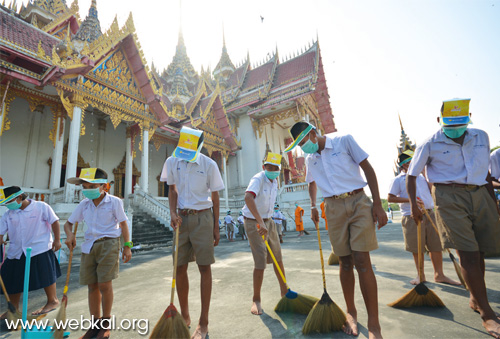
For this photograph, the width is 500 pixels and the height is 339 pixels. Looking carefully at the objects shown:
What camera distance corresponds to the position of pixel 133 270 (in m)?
4.78

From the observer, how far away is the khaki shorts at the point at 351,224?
1824mm

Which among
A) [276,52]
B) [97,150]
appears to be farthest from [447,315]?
[276,52]

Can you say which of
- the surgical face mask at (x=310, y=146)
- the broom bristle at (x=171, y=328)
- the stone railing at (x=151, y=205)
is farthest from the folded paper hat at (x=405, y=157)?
the stone railing at (x=151, y=205)

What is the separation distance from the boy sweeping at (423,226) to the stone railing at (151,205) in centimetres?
831

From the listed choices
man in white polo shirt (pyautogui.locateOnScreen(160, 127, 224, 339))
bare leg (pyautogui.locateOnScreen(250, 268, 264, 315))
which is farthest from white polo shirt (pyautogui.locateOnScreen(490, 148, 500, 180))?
man in white polo shirt (pyautogui.locateOnScreen(160, 127, 224, 339))

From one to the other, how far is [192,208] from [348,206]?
4.46 ft

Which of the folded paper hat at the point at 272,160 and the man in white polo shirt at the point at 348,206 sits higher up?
the folded paper hat at the point at 272,160

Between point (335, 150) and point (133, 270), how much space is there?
15.1 feet

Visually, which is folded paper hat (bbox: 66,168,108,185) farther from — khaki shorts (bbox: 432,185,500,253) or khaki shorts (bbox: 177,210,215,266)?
khaki shorts (bbox: 432,185,500,253)

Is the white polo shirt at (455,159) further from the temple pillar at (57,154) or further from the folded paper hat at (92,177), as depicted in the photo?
the temple pillar at (57,154)

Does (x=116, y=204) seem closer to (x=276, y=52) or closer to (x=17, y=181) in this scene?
(x=17, y=181)

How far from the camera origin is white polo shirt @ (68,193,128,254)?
231cm

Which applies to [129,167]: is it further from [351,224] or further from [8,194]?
[351,224]

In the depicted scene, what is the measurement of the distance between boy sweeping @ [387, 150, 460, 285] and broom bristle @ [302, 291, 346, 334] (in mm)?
1629
